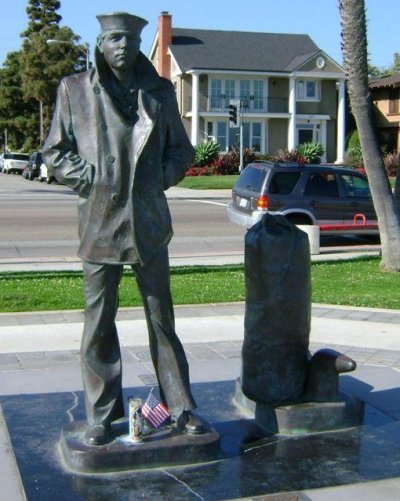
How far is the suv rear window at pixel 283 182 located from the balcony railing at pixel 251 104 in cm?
3730

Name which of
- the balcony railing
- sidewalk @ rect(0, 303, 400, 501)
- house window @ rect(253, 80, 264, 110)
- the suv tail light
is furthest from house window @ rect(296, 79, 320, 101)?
sidewalk @ rect(0, 303, 400, 501)

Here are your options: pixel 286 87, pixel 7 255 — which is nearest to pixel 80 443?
pixel 7 255

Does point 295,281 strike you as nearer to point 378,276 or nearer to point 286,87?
point 378,276

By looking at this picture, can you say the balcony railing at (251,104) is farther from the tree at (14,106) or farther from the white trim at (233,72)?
the tree at (14,106)

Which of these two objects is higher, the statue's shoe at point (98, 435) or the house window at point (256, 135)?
the house window at point (256, 135)

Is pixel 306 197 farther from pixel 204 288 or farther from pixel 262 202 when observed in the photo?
pixel 204 288

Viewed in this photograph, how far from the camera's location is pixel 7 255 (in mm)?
15844

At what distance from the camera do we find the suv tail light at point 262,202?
17.4m

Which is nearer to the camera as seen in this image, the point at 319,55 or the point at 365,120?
the point at 365,120

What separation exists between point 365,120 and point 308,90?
150ft

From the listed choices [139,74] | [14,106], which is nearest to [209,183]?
[139,74]

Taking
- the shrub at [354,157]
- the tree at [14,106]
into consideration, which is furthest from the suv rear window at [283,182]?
the tree at [14,106]

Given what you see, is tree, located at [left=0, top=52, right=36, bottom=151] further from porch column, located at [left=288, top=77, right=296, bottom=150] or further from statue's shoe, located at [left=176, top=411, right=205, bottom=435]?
statue's shoe, located at [left=176, top=411, right=205, bottom=435]

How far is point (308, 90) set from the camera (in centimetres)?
5766
